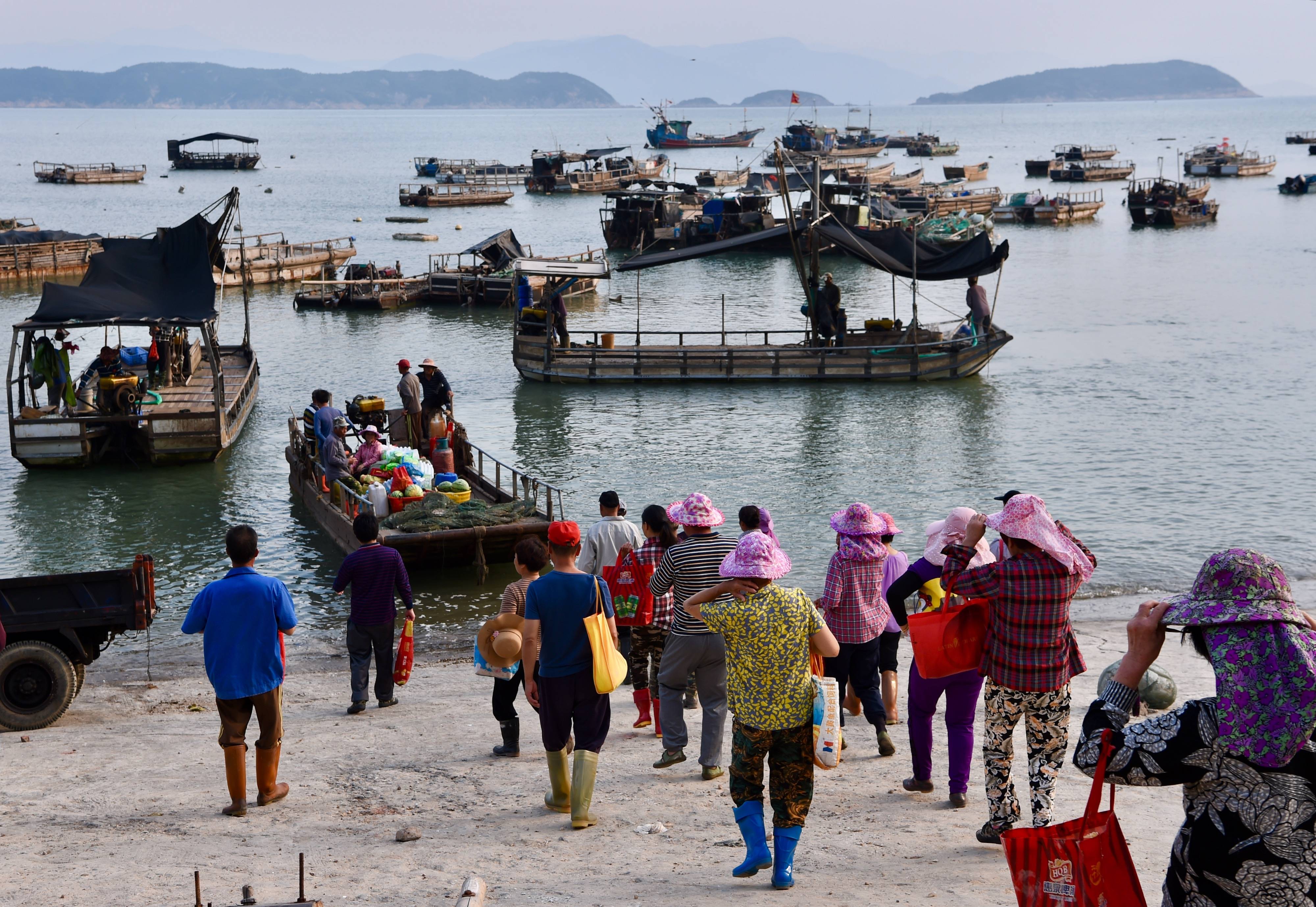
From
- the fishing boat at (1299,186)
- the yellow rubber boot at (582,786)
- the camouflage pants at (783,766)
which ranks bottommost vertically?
the yellow rubber boot at (582,786)

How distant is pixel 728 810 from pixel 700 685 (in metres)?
0.74

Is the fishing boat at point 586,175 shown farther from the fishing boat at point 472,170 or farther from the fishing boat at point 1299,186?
the fishing boat at point 1299,186

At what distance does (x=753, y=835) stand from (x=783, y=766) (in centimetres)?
39

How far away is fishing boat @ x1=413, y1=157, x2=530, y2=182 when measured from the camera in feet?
345

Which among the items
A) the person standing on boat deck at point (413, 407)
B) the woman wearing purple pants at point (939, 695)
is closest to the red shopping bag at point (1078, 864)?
the woman wearing purple pants at point (939, 695)

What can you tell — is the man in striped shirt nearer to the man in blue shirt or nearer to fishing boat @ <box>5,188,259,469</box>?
the man in blue shirt

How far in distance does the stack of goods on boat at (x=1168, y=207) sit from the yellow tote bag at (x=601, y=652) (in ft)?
223

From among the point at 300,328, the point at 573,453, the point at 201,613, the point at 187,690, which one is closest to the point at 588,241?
the point at 300,328

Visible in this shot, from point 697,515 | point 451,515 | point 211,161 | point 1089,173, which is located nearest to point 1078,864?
point 697,515

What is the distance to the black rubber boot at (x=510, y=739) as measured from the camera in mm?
8094

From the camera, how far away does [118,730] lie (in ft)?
30.5

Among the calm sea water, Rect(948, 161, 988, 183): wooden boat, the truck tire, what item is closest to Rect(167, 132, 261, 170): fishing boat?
Rect(948, 161, 988, 183): wooden boat

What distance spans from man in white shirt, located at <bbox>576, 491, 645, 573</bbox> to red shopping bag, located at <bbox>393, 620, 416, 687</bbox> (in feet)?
5.15

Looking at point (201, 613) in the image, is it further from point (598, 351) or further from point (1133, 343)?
point (1133, 343)
